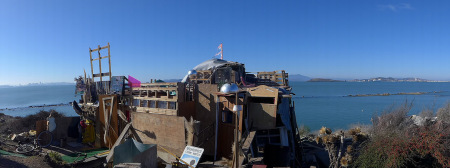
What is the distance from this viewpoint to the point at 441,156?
1019 cm

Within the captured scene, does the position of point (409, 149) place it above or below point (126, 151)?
below

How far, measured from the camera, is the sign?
9.62 meters

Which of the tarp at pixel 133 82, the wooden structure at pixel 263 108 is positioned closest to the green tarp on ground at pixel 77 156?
the tarp at pixel 133 82

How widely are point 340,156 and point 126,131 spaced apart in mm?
10406

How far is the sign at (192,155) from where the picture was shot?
379 inches

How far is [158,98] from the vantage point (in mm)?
12172

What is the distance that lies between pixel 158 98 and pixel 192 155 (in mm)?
3605

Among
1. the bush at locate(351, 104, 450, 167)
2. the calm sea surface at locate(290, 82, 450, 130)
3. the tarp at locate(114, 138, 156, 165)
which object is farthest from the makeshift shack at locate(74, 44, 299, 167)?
the calm sea surface at locate(290, 82, 450, 130)

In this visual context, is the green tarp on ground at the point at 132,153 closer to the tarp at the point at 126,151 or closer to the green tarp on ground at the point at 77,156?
the tarp at the point at 126,151

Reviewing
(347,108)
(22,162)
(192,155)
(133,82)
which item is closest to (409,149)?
(192,155)

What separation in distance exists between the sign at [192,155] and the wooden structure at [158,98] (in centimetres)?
179

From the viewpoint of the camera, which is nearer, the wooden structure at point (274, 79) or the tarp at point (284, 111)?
the tarp at point (284, 111)

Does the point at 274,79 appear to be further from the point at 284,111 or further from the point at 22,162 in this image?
the point at 22,162

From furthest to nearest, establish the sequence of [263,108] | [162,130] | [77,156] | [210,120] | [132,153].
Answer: [77,156], [162,130], [210,120], [263,108], [132,153]
